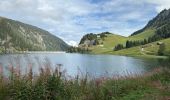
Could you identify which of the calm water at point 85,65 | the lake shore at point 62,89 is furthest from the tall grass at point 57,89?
the calm water at point 85,65

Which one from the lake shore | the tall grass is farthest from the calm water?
the lake shore

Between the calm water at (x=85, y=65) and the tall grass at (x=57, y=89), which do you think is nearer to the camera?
the tall grass at (x=57, y=89)

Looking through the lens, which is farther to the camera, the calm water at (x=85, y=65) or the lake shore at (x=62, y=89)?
the calm water at (x=85, y=65)

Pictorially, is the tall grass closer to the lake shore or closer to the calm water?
the lake shore

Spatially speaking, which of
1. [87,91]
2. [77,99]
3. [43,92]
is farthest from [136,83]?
[43,92]

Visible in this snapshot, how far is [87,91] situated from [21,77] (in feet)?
11.6

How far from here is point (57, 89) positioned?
13.9m

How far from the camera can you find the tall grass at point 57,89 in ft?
42.5

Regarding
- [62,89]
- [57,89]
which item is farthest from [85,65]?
[57,89]

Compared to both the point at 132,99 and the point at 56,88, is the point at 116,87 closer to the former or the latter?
the point at 132,99

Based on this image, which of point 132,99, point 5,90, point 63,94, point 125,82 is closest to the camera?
point 5,90

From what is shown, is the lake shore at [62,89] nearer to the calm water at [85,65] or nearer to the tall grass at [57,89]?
the tall grass at [57,89]

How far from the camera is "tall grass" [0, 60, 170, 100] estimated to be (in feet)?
42.5

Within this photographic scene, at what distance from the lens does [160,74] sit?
23391mm
